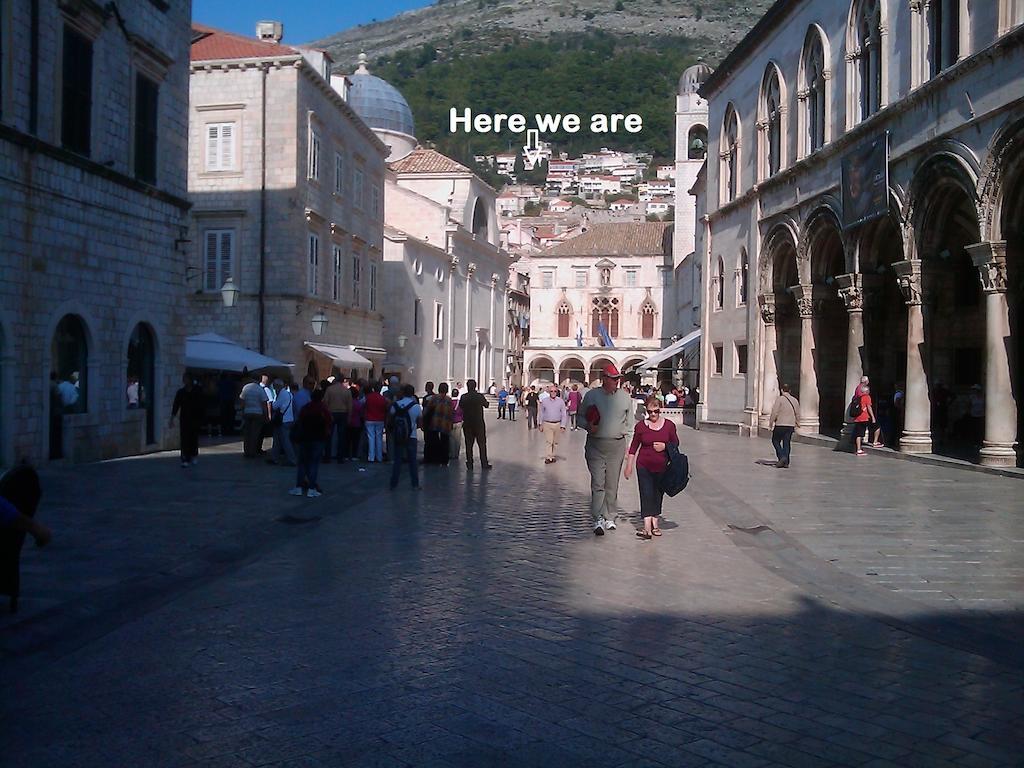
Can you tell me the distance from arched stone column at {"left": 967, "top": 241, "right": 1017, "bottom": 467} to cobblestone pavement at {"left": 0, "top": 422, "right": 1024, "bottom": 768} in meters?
4.80

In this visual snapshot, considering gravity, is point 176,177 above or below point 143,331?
above

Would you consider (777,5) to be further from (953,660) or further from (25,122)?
(953,660)

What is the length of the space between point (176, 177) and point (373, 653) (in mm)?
17092

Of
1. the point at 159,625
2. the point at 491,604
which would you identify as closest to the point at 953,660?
the point at 491,604

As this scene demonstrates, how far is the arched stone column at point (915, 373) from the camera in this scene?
21.2 meters

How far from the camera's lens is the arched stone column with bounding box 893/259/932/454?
21.2m

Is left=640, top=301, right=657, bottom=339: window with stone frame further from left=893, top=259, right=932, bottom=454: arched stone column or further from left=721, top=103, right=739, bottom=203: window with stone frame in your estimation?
left=893, top=259, right=932, bottom=454: arched stone column

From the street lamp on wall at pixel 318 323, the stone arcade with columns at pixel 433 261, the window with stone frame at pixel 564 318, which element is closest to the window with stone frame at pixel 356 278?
the street lamp on wall at pixel 318 323

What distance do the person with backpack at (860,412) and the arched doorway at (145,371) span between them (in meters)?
15.4

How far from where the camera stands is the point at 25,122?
15922 mm

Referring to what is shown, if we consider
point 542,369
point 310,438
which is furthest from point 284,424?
point 542,369

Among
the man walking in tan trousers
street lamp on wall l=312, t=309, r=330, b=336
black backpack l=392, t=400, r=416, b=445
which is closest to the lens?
black backpack l=392, t=400, r=416, b=445

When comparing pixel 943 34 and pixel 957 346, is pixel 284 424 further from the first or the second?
pixel 957 346

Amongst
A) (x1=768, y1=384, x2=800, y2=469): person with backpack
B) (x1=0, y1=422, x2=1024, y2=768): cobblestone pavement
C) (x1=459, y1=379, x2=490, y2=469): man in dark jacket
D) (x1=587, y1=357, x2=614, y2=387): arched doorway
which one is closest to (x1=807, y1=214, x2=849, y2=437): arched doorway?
(x1=768, y1=384, x2=800, y2=469): person with backpack
